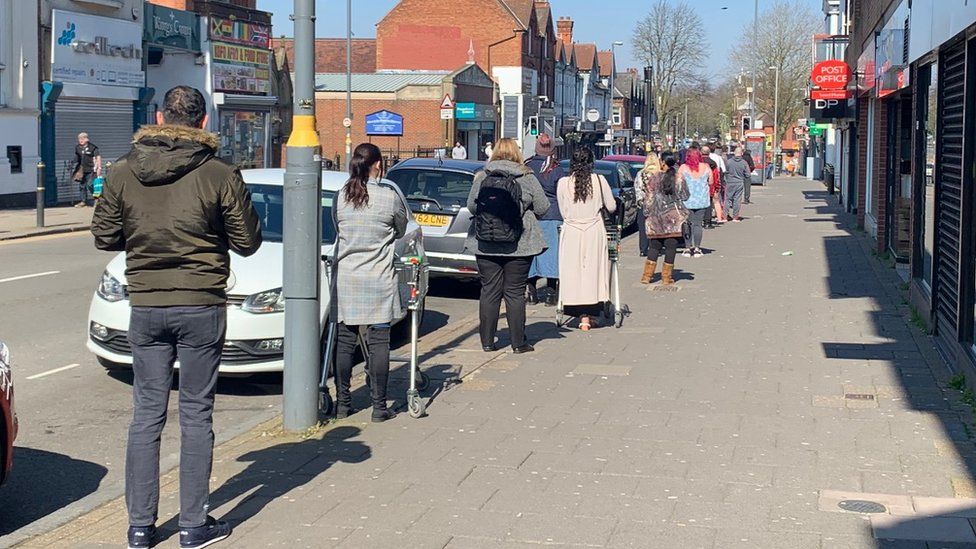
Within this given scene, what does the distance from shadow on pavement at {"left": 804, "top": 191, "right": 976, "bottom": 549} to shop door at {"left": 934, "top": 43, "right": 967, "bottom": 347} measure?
42 cm

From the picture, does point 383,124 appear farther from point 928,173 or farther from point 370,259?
point 370,259

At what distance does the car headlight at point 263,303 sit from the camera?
334 inches

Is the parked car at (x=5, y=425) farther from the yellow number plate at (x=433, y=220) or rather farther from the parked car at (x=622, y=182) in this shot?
the parked car at (x=622, y=182)

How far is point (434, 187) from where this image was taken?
47.2 feet

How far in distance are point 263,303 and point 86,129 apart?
25.5 m

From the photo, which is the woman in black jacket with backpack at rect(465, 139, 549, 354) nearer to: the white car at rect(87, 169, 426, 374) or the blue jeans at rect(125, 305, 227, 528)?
the white car at rect(87, 169, 426, 374)

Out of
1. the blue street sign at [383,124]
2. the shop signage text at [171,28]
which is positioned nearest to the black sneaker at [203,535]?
the shop signage text at [171,28]

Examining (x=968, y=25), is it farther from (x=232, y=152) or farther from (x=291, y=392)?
(x=232, y=152)

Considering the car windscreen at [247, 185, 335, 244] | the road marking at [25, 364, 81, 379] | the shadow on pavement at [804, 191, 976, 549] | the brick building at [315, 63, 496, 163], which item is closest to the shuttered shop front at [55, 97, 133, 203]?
the shadow on pavement at [804, 191, 976, 549]

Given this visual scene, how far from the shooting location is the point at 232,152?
40.7m

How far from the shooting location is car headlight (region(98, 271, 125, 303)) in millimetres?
8656

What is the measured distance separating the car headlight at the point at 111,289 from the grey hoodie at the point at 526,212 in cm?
284

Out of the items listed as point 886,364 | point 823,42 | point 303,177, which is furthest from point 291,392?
point 823,42

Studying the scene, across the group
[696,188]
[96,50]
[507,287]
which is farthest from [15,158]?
[507,287]
